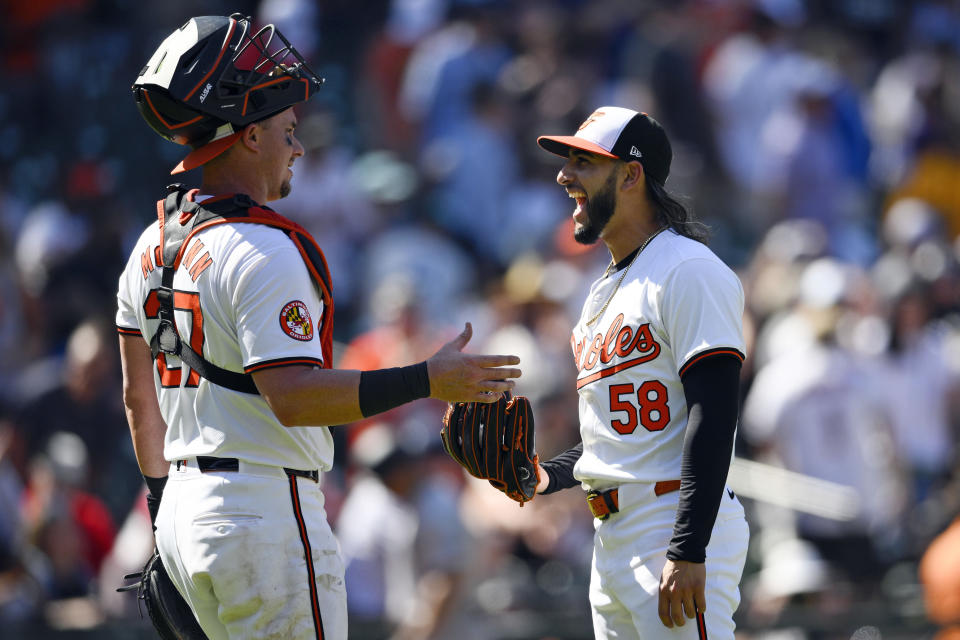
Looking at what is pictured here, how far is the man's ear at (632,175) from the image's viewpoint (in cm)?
429

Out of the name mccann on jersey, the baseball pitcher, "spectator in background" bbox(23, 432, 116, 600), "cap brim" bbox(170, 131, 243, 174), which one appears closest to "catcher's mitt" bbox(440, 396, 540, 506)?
the baseball pitcher

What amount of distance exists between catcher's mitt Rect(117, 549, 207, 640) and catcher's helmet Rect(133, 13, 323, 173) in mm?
1244

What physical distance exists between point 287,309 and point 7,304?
6999 millimetres

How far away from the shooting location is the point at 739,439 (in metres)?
8.85

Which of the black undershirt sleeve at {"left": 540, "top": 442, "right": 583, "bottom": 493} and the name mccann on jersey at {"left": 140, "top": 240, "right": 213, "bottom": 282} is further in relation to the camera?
the black undershirt sleeve at {"left": 540, "top": 442, "right": 583, "bottom": 493}

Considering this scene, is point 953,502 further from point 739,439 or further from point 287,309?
point 287,309

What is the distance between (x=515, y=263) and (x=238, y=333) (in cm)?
661

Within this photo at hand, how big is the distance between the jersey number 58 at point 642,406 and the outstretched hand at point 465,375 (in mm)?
439

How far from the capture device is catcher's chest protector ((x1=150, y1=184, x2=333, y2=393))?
3.82 m

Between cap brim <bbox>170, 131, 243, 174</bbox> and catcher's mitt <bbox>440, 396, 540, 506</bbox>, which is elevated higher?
cap brim <bbox>170, 131, 243, 174</bbox>

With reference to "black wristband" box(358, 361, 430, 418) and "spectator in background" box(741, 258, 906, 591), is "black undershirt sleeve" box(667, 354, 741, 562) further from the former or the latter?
"spectator in background" box(741, 258, 906, 591)

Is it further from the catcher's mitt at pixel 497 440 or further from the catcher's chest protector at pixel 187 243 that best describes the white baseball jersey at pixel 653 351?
the catcher's chest protector at pixel 187 243

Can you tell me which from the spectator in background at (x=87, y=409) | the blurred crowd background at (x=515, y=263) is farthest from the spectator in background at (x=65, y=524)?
the spectator in background at (x=87, y=409)

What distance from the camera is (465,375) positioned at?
3.71 meters
